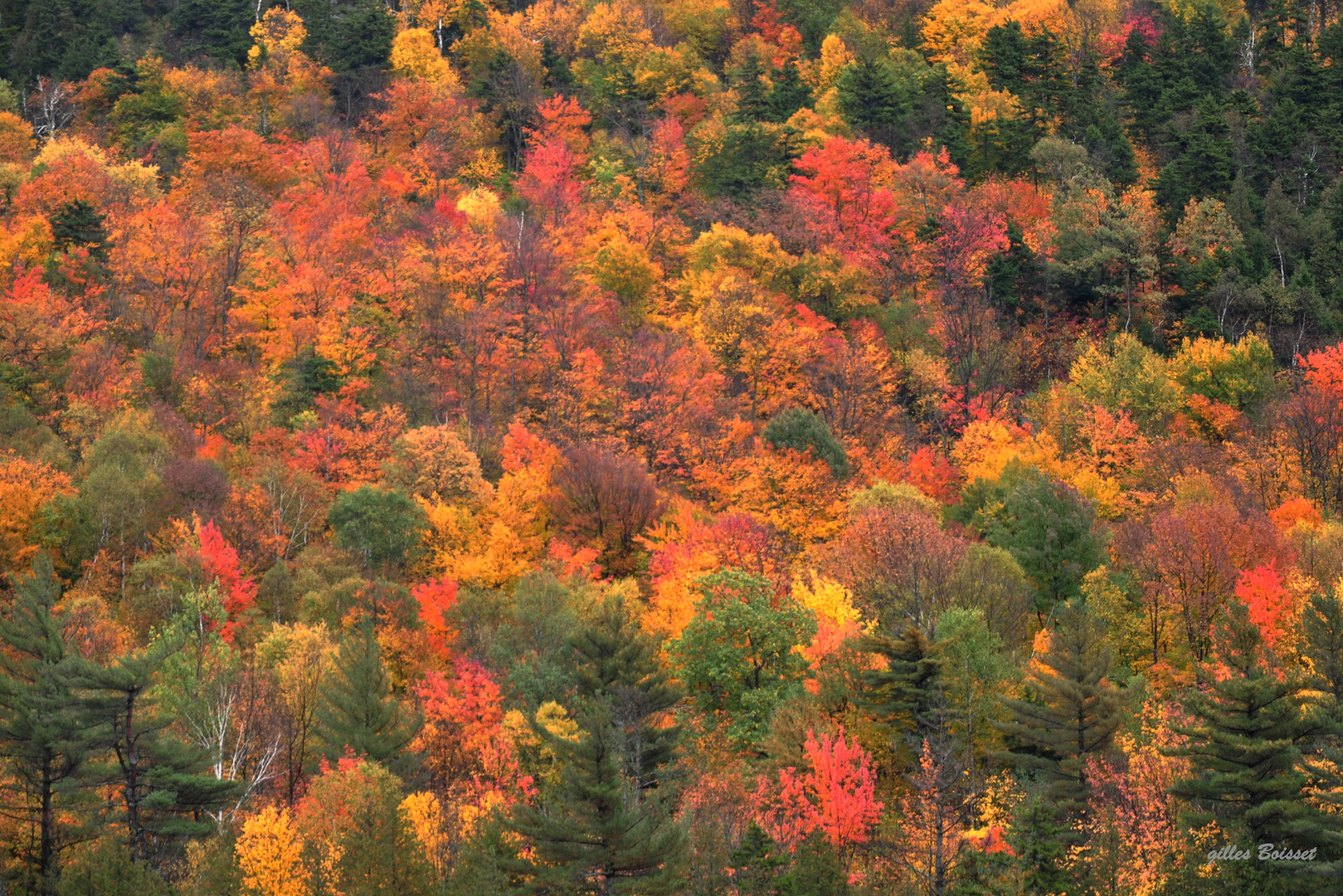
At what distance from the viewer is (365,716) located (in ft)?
136

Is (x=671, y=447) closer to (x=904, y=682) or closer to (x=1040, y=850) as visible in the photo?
(x=904, y=682)

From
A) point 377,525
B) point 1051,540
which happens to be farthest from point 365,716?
point 1051,540

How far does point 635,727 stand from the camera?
38.2m

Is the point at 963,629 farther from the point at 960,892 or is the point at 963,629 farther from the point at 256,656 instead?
the point at 256,656

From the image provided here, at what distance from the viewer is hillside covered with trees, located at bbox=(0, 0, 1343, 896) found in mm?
36438

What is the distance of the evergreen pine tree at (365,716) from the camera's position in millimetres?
41062

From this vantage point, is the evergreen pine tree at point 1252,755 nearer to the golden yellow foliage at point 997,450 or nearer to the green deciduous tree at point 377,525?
the golden yellow foliage at point 997,450

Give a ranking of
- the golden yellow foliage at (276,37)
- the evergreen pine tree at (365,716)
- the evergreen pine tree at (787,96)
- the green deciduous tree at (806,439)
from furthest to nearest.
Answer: the golden yellow foliage at (276,37) → the evergreen pine tree at (787,96) → the green deciduous tree at (806,439) → the evergreen pine tree at (365,716)

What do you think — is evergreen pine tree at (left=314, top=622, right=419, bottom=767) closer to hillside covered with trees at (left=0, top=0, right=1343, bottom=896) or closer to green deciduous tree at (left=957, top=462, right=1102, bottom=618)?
hillside covered with trees at (left=0, top=0, right=1343, bottom=896)

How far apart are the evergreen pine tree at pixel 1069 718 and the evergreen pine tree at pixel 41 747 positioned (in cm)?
2496

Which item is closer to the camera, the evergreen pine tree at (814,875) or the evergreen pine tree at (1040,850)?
Result: the evergreen pine tree at (814,875)

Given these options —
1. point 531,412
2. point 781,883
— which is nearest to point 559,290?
point 531,412

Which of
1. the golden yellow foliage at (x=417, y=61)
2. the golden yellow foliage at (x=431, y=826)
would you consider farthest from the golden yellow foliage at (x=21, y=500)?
the golden yellow foliage at (x=417, y=61)

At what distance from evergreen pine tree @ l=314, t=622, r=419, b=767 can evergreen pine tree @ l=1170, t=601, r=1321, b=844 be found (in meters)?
22.0
